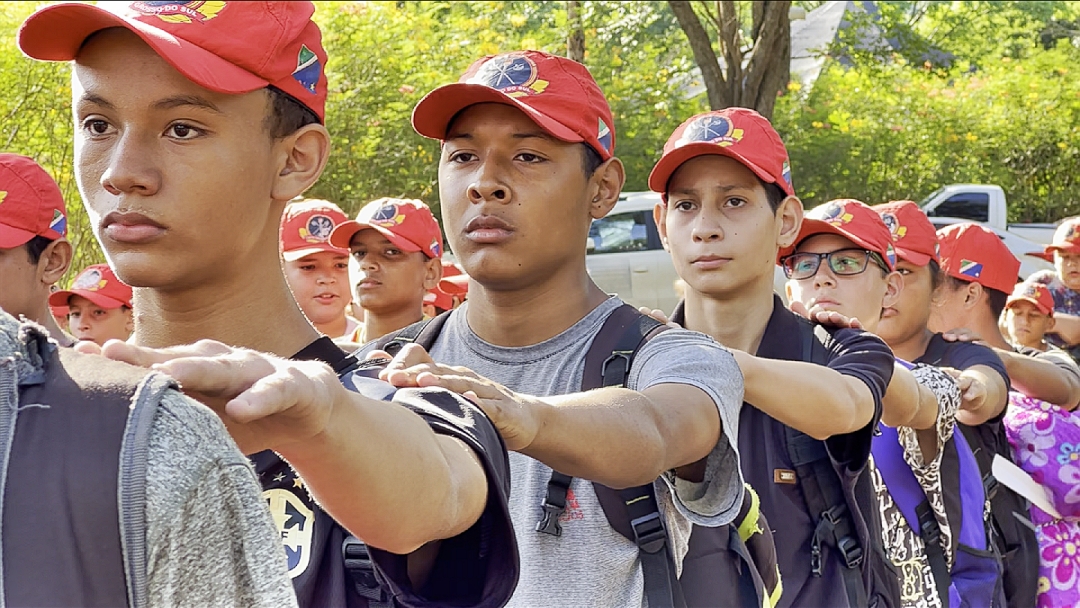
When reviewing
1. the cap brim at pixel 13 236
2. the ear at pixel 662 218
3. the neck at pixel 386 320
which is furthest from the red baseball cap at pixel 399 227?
the cap brim at pixel 13 236

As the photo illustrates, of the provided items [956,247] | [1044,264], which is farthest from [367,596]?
[1044,264]

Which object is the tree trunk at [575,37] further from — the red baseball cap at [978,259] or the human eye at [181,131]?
the human eye at [181,131]

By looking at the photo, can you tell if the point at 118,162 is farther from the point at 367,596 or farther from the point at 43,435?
the point at 43,435

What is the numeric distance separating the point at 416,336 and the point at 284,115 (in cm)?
91

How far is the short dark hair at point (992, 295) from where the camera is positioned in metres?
6.05

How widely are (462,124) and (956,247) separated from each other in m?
3.65

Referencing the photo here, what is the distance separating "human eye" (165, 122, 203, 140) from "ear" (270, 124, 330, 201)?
18 centimetres

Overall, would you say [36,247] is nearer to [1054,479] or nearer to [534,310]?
[534,310]

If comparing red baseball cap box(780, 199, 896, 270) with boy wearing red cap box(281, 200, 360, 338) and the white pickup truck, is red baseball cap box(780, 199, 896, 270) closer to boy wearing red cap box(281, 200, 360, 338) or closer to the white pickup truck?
boy wearing red cap box(281, 200, 360, 338)

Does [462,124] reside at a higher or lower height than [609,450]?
higher

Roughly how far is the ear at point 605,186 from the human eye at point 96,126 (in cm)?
127

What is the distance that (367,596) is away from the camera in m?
2.15

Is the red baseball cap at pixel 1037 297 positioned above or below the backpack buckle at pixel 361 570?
above

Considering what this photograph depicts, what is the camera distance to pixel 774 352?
3834 millimetres
